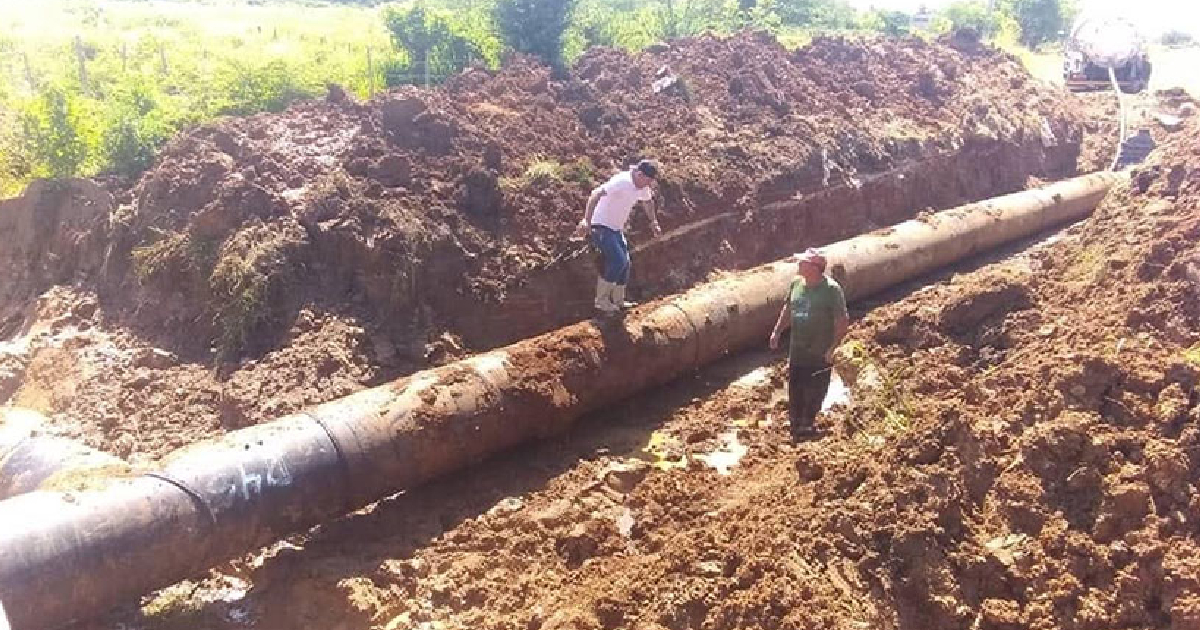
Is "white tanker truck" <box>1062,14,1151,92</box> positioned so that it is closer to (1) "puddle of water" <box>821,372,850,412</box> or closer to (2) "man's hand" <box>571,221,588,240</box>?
(1) "puddle of water" <box>821,372,850,412</box>

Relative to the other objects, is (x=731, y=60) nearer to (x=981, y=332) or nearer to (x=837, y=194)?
(x=837, y=194)


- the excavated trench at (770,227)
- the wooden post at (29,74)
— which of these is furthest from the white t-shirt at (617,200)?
the wooden post at (29,74)

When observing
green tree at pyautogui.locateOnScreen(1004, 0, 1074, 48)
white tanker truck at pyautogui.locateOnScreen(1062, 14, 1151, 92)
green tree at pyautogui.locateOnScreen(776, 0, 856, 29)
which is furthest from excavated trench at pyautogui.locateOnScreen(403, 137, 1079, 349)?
green tree at pyautogui.locateOnScreen(1004, 0, 1074, 48)

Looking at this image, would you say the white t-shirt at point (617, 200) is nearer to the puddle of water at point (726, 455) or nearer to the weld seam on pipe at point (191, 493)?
the puddle of water at point (726, 455)

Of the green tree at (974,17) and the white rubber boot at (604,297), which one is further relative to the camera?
the green tree at (974,17)

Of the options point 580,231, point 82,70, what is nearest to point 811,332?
point 580,231

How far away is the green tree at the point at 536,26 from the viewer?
50.1ft

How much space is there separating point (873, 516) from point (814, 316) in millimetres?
2118

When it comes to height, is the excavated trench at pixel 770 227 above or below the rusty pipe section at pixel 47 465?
below

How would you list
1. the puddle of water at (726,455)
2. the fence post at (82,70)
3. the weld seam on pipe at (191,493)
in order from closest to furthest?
the weld seam on pipe at (191,493)
the puddle of water at (726,455)
the fence post at (82,70)

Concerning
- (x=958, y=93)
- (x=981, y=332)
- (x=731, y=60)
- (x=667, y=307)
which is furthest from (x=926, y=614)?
(x=958, y=93)

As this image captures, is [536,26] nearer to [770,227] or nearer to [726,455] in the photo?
[770,227]

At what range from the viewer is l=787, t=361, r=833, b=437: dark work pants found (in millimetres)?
6875

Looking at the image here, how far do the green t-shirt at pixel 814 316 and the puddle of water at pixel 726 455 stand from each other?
3.10 feet
